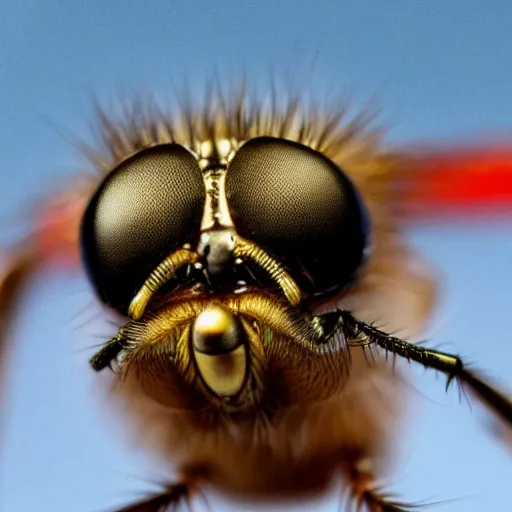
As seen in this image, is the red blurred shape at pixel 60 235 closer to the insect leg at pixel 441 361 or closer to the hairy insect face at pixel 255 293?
the hairy insect face at pixel 255 293

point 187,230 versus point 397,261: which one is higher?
point 397,261

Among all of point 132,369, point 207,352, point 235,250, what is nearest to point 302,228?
point 235,250

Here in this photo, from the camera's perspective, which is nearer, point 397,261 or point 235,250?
point 235,250

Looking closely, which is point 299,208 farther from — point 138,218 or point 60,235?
point 60,235

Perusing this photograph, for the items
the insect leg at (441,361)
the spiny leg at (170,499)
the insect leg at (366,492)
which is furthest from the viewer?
the spiny leg at (170,499)

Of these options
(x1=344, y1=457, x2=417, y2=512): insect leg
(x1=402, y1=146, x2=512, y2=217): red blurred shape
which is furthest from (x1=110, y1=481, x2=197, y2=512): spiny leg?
(x1=402, y1=146, x2=512, y2=217): red blurred shape

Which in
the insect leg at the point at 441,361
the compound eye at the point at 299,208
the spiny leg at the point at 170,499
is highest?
the compound eye at the point at 299,208

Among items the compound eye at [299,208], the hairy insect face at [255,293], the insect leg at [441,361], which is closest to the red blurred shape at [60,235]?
the hairy insect face at [255,293]

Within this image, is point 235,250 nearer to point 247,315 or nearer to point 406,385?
point 247,315
